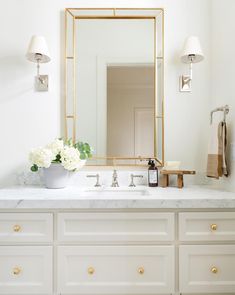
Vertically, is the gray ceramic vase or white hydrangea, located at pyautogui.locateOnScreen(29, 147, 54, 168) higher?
white hydrangea, located at pyautogui.locateOnScreen(29, 147, 54, 168)

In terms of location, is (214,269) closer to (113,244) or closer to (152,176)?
(113,244)

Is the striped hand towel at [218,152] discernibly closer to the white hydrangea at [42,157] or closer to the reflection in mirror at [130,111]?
the reflection in mirror at [130,111]

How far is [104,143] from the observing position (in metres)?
2.00

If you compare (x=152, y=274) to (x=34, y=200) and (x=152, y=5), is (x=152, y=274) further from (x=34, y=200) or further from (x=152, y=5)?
(x=152, y=5)

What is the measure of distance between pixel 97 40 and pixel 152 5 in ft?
1.64

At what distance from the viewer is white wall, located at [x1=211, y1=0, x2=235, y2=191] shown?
168 centimetres

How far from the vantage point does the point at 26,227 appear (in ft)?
4.73

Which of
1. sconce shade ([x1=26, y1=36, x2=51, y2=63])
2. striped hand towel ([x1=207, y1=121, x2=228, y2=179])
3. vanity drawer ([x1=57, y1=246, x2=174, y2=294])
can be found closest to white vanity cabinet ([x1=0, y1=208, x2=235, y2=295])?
vanity drawer ([x1=57, y1=246, x2=174, y2=294])

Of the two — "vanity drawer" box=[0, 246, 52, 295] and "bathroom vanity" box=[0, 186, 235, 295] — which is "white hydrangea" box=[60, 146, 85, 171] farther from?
"vanity drawer" box=[0, 246, 52, 295]

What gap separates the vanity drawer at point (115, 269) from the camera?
1.43m

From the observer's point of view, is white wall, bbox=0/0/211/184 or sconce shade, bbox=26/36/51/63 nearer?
sconce shade, bbox=26/36/51/63

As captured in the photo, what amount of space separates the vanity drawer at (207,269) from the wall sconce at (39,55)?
58.2 inches

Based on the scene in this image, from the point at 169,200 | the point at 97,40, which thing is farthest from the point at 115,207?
the point at 97,40

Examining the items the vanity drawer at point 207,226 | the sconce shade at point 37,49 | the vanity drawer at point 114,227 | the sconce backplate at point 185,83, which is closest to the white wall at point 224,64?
the sconce backplate at point 185,83
